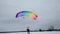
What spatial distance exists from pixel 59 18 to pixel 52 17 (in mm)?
108

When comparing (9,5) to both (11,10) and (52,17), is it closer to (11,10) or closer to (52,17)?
(11,10)

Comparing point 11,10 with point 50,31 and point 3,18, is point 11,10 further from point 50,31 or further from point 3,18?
point 50,31

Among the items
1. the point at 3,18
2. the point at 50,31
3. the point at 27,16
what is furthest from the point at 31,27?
the point at 3,18

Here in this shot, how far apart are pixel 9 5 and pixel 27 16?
31 centimetres

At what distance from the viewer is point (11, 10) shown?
1.93m

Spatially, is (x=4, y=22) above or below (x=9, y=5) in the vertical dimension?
below

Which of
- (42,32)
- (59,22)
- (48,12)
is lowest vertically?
(42,32)

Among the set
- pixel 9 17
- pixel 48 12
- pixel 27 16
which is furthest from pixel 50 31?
pixel 9 17

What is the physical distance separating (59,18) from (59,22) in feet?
0.20

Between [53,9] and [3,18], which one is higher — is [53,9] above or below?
above

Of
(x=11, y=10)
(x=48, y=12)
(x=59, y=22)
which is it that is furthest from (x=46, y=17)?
(x=11, y=10)

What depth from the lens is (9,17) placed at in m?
1.92

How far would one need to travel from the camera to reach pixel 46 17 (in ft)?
6.43

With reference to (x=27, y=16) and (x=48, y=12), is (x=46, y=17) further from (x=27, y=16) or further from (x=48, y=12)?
(x=27, y=16)
